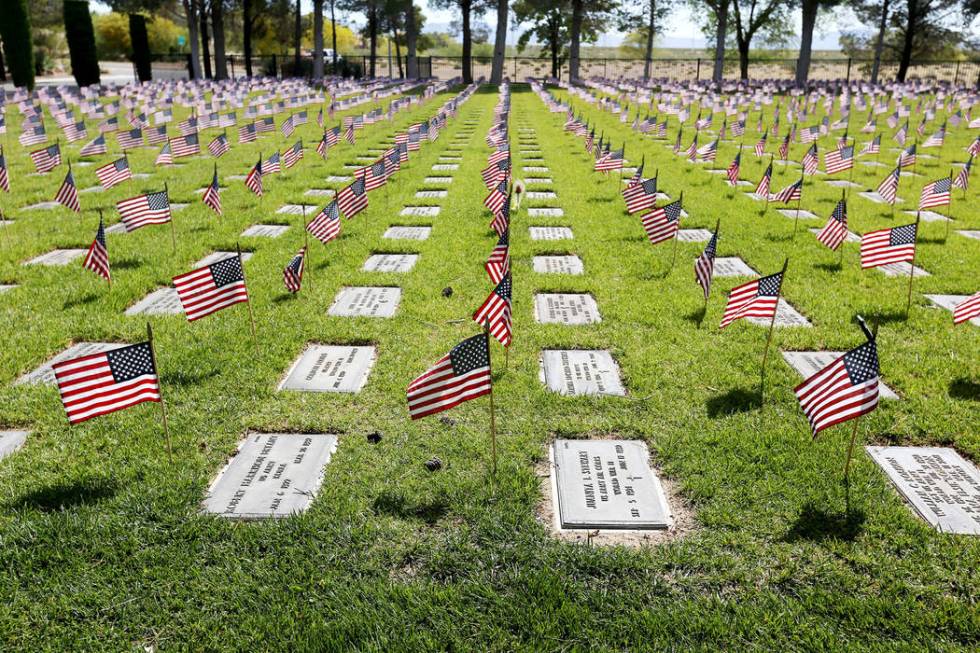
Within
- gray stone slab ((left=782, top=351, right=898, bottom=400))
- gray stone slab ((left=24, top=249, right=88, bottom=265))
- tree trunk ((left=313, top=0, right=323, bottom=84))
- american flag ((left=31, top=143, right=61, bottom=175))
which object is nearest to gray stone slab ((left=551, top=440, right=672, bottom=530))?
gray stone slab ((left=782, top=351, right=898, bottom=400))

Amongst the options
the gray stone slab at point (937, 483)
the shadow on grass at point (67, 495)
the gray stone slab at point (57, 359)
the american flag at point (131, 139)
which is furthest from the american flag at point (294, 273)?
the american flag at point (131, 139)

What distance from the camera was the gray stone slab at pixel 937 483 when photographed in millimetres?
3430

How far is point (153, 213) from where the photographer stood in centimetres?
777

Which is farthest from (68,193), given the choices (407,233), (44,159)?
(407,233)

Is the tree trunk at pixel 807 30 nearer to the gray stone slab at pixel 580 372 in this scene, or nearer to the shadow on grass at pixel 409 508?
the gray stone slab at pixel 580 372

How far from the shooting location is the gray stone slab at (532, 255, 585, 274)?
7.47m

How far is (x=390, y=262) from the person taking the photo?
25.5ft

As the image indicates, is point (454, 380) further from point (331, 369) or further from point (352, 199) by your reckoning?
point (352, 199)

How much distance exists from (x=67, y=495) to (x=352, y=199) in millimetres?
5626

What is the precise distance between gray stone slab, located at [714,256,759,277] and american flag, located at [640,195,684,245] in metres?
0.65

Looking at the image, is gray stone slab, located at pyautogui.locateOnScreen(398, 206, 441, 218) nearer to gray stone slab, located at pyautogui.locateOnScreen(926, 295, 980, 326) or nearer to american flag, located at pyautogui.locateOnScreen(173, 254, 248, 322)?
american flag, located at pyautogui.locateOnScreen(173, 254, 248, 322)

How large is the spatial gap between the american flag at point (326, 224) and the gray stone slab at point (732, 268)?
165 inches

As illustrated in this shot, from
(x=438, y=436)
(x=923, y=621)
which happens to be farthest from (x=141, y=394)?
(x=923, y=621)

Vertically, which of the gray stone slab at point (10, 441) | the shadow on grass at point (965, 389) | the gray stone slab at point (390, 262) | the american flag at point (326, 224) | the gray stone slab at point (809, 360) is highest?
the american flag at point (326, 224)
